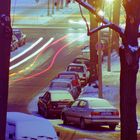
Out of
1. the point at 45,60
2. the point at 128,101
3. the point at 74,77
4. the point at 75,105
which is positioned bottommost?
the point at 45,60

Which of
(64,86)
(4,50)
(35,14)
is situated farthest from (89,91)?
(35,14)

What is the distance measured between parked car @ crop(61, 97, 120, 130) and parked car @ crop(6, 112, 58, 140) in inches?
417

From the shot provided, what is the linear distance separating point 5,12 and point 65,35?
58.6 meters

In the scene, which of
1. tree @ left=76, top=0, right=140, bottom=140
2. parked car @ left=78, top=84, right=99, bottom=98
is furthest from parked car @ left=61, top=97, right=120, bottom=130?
tree @ left=76, top=0, right=140, bottom=140

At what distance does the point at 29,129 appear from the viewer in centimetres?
1666

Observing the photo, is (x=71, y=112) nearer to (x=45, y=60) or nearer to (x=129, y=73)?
(x=129, y=73)

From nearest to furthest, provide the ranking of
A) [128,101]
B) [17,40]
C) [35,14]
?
[128,101], [17,40], [35,14]

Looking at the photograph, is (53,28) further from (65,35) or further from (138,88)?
(138,88)

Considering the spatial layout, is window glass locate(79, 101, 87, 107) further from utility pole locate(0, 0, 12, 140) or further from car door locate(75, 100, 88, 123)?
utility pole locate(0, 0, 12, 140)

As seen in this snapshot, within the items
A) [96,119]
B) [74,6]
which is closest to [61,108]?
[96,119]

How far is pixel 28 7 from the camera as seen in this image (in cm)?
9744

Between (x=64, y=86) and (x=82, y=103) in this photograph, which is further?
(x=64, y=86)

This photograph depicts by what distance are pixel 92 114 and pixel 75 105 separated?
1.72m

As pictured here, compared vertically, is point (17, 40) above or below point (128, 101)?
below
